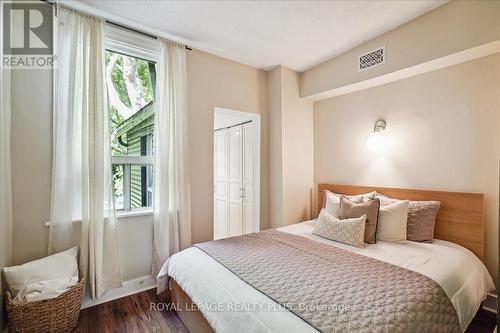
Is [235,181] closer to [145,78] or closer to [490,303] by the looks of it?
[145,78]

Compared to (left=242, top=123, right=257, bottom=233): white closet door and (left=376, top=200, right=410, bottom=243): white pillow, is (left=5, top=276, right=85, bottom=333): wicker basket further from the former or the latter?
(left=376, top=200, right=410, bottom=243): white pillow

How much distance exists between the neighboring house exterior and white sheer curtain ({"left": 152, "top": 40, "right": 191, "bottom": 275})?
0.22m

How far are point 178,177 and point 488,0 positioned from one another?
309cm

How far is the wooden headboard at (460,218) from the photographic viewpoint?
2000 millimetres

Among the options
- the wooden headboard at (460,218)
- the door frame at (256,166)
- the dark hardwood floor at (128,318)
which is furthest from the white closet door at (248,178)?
the wooden headboard at (460,218)

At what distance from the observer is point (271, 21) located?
218 centimetres

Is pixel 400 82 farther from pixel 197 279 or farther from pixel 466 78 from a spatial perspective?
pixel 197 279

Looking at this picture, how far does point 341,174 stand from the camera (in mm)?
3123

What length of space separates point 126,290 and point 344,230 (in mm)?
2230

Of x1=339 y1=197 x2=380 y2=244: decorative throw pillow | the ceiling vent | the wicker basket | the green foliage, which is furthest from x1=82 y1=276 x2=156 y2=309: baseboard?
the ceiling vent

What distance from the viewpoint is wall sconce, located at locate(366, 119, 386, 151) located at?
8.73 feet

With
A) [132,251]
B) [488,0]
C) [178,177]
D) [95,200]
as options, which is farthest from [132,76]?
[488,0]

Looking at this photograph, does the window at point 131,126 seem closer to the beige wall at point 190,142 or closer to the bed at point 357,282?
the beige wall at point 190,142

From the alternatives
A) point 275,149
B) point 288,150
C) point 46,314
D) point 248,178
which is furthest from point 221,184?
point 46,314
